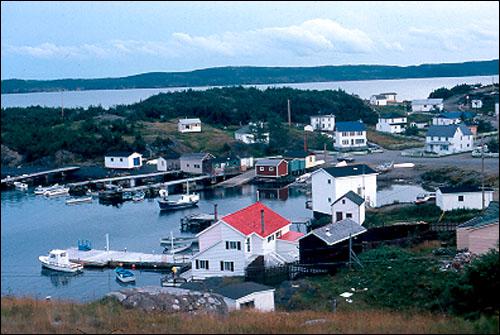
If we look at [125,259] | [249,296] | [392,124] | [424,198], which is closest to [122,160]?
[424,198]

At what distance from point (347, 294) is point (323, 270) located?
58.0 inches

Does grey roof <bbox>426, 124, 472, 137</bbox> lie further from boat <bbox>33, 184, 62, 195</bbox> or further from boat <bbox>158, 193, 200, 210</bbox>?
boat <bbox>33, 184, 62, 195</bbox>

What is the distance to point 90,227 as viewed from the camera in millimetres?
13039

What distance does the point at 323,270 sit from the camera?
771 centimetres

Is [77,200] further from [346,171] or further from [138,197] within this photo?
[346,171]

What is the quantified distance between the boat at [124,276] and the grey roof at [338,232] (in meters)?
2.65

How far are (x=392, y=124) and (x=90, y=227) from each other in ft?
59.9

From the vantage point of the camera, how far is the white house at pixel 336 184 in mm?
12180

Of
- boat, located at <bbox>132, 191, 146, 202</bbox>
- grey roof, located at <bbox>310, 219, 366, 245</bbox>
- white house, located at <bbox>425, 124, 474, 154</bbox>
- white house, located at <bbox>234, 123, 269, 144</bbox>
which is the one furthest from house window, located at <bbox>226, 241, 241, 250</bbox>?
white house, located at <bbox>234, 123, 269, 144</bbox>

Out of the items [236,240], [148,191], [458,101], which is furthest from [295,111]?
[236,240]

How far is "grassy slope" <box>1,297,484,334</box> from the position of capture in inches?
106

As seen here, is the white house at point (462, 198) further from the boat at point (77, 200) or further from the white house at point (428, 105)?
the white house at point (428, 105)

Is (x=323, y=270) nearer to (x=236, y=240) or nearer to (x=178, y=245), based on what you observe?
(x=236, y=240)

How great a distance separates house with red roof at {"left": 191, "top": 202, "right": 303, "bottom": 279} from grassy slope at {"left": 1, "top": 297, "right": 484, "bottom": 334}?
5099mm
